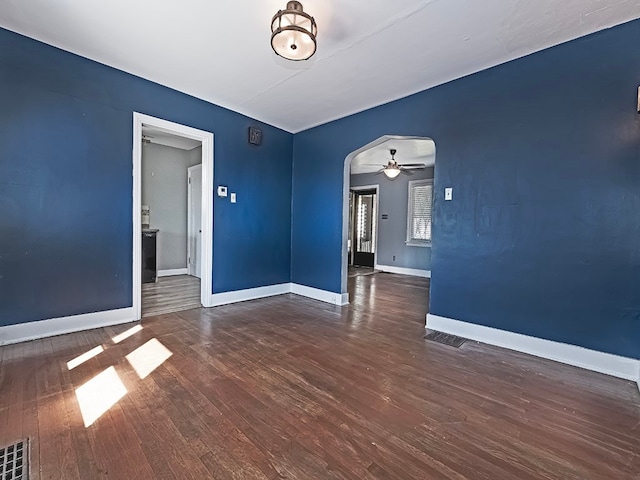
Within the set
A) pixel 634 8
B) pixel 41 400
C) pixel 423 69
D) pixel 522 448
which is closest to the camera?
pixel 522 448

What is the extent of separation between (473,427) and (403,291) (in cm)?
382

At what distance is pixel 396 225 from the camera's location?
25.2 feet

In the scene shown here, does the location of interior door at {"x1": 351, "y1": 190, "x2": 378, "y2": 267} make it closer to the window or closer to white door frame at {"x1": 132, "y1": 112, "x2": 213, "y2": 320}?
the window

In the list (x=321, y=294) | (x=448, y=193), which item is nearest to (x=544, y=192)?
(x=448, y=193)

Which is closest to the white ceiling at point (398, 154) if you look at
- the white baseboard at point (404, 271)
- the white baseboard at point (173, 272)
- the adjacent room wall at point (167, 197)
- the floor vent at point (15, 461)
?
the white baseboard at point (404, 271)

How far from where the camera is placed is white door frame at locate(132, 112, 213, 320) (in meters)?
3.38

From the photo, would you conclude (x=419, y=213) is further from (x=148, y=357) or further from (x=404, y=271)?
(x=148, y=357)

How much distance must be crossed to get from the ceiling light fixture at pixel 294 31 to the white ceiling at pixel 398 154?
2.67 m

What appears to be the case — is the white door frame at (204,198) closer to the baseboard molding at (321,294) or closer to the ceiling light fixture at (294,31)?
the baseboard molding at (321,294)

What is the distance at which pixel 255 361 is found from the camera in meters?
2.51

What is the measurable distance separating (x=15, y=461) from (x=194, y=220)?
203 inches

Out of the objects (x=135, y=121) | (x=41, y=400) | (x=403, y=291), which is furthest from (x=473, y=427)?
(x=135, y=121)

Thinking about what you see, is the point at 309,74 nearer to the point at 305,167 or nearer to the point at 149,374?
the point at 305,167

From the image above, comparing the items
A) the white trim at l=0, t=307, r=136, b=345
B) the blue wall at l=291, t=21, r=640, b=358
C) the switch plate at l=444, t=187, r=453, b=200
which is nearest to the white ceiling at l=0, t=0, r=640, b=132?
the blue wall at l=291, t=21, r=640, b=358
